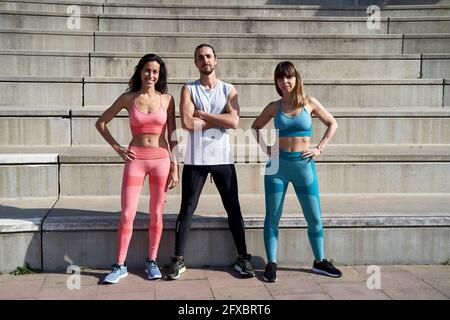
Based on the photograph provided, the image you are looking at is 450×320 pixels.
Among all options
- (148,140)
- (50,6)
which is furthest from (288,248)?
(50,6)

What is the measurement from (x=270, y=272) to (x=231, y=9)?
618 centimetres

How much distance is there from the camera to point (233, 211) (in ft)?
12.8

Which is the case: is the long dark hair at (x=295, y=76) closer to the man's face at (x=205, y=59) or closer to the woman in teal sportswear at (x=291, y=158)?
the woman in teal sportswear at (x=291, y=158)

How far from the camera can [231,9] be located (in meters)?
8.86

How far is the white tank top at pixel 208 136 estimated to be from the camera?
3797 mm

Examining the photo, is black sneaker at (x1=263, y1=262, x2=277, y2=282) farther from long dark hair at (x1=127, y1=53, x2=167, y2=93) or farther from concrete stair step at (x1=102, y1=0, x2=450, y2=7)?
concrete stair step at (x1=102, y1=0, x2=450, y2=7)

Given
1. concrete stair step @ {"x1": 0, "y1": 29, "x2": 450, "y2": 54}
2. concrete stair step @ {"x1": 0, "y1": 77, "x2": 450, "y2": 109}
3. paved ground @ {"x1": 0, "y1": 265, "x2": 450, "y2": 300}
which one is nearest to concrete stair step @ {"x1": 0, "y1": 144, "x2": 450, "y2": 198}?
paved ground @ {"x1": 0, "y1": 265, "x2": 450, "y2": 300}

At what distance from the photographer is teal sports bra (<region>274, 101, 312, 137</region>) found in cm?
383

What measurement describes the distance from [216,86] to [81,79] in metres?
3.12

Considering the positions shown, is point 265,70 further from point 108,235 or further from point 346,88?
point 108,235

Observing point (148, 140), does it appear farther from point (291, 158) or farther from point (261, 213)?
point (261, 213)

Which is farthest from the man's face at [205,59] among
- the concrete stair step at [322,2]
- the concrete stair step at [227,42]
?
the concrete stair step at [322,2]

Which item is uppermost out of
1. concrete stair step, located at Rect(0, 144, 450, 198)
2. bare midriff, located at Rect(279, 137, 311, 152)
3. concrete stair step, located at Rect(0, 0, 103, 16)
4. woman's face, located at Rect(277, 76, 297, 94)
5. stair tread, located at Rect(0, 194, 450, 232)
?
concrete stair step, located at Rect(0, 0, 103, 16)

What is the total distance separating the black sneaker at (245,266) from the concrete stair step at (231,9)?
5879mm
